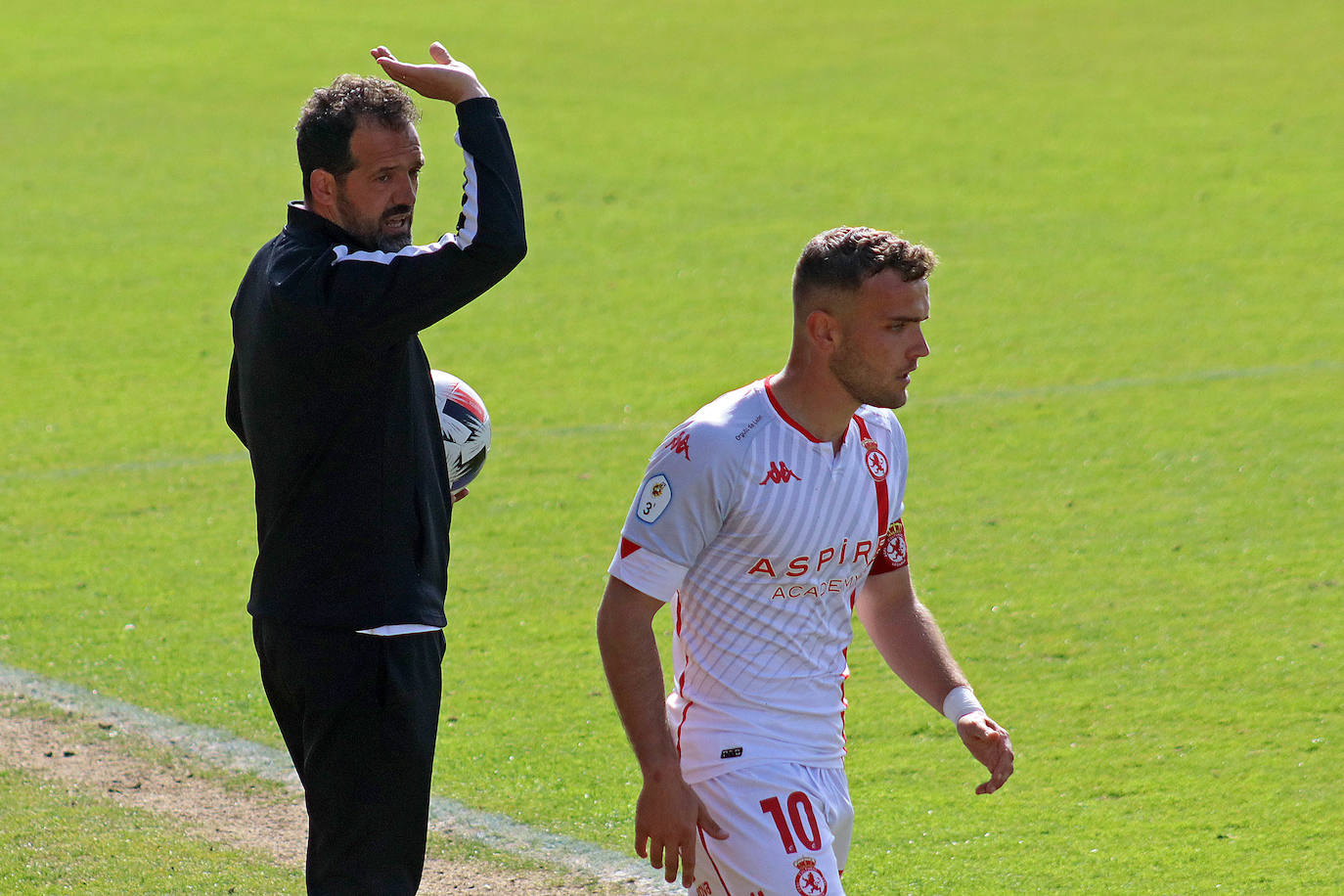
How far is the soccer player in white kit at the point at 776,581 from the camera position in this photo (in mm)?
3438

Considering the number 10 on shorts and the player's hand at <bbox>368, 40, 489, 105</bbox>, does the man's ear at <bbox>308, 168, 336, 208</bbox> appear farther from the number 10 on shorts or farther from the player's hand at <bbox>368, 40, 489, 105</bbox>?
the number 10 on shorts

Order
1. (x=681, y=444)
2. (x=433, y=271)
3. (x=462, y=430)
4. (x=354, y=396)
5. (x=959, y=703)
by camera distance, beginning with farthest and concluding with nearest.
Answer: (x=462, y=430) → (x=959, y=703) → (x=681, y=444) → (x=354, y=396) → (x=433, y=271)

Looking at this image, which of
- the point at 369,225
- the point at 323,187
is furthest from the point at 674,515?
the point at 323,187

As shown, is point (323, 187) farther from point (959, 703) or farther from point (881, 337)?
point (959, 703)

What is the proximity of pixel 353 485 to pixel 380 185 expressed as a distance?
2.03 ft

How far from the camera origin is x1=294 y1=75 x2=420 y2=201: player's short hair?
11.3 feet

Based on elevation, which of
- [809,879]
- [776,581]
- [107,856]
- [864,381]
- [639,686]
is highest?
[864,381]

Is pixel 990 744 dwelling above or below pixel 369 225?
below

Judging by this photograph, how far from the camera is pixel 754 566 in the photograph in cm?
354

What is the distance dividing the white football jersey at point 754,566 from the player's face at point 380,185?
0.73m

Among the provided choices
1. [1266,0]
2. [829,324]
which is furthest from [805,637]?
[1266,0]

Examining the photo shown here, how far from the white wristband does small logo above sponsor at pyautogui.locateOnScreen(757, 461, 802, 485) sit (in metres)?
0.65

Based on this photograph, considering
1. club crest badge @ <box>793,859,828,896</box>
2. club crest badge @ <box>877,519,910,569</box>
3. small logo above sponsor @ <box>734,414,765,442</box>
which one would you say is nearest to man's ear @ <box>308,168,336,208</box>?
small logo above sponsor @ <box>734,414,765,442</box>

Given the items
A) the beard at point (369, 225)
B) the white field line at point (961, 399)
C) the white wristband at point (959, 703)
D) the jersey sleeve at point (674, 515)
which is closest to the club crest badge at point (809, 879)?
the white wristband at point (959, 703)
